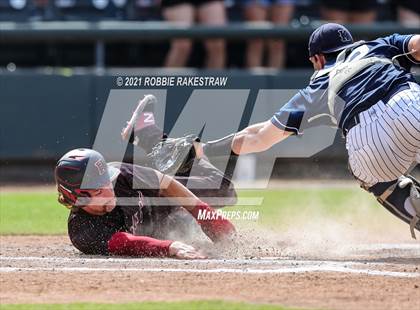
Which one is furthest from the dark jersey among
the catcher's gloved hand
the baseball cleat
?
the baseball cleat

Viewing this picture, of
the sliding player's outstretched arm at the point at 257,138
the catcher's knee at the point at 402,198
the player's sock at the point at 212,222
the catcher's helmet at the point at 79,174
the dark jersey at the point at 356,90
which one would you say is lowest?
the player's sock at the point at 212,222

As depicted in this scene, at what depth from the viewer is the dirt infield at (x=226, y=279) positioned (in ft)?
17.7

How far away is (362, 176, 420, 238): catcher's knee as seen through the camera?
6.92 metres

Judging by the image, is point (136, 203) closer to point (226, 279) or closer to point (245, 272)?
point (245, 272)

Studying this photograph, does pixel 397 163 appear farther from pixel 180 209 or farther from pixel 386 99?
pixel 180 209

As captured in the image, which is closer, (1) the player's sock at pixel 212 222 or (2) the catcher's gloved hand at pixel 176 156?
(1) the player's sock at pixel 212 222

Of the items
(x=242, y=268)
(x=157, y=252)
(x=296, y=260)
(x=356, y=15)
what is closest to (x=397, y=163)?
(x=296, y=260)

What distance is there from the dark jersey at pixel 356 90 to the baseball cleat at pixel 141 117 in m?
1.40

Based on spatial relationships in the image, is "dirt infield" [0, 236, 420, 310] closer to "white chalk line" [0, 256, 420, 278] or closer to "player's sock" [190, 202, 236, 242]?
"white chalk line" [0, 256, 420, 278]

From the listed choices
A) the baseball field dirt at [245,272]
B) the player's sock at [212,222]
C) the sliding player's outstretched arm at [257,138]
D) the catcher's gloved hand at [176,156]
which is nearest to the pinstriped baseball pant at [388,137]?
the sliding player's outstretched arm at [257,138]

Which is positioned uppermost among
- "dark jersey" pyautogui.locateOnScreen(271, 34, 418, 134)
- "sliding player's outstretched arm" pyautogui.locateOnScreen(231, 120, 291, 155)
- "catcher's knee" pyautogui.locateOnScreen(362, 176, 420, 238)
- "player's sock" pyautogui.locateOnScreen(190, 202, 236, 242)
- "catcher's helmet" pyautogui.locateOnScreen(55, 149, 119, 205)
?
"dark jersey" pyautogui.locateOnScreen(271, 34, 418, 134)

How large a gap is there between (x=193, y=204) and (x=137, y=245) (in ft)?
1.94

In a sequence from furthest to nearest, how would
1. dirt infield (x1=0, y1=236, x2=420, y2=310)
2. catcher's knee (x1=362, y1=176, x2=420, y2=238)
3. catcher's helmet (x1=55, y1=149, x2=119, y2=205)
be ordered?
catcher's knee (x1=362, y1=176, x2=420, y2=238), catcher's helmet (x1=55, y1=149, x2=119, y2=205), dirt infield (x1=0, y1=236, x2=420, y2=310)

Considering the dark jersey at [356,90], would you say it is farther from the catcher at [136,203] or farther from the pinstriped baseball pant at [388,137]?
the catcher at [136,203]
